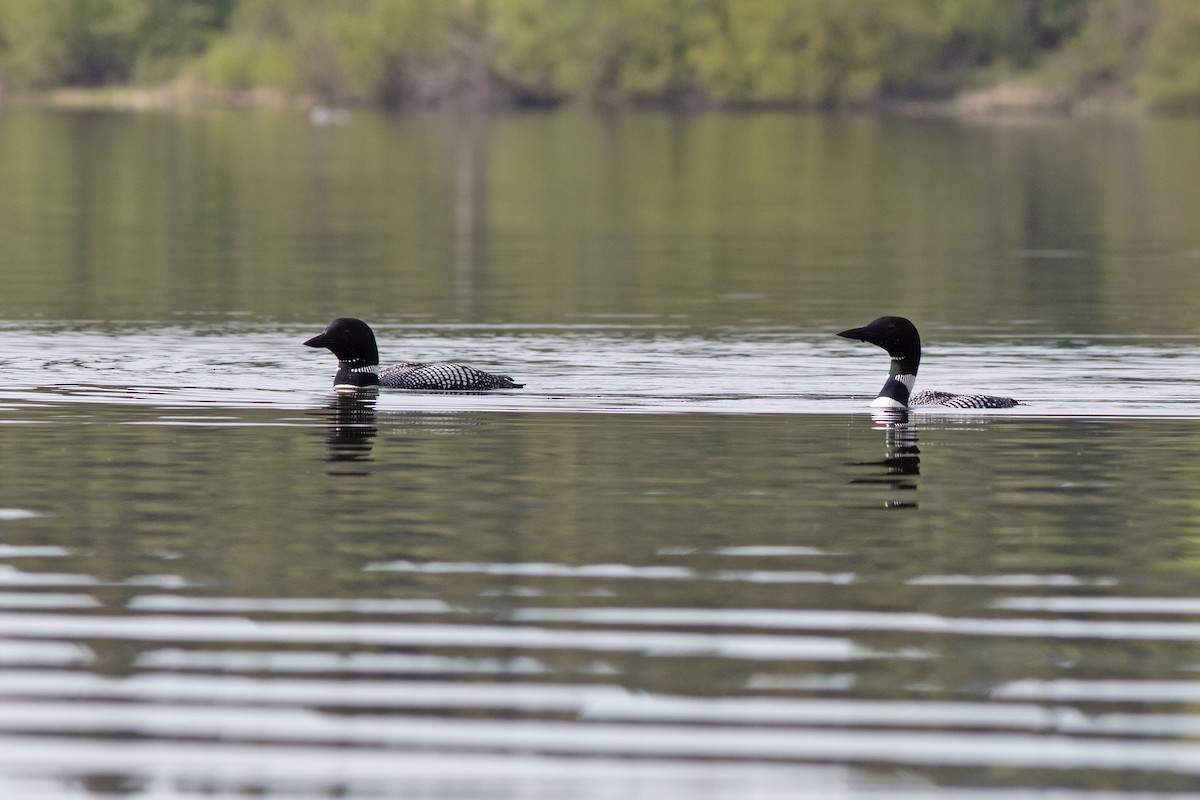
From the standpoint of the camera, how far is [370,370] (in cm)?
1680

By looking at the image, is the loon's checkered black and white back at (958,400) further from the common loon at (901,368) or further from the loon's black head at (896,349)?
the loon's black head at (896,349)

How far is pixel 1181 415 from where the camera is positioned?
15.8 m

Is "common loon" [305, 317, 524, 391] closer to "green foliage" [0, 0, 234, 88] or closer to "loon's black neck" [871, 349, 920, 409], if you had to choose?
"loon's black neck" [871, 349, 920, 409]

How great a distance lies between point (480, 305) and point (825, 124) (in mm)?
78730

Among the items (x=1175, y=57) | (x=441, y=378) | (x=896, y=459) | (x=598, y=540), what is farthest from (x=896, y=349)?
(x=1175, y=57)

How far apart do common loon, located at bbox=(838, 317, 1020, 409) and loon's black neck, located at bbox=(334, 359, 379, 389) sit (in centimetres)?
324

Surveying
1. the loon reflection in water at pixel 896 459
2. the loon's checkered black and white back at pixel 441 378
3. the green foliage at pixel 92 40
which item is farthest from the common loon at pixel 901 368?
the green foliage at pixel 92 40

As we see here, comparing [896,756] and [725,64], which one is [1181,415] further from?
[725,64]

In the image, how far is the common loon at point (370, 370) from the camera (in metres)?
16.6

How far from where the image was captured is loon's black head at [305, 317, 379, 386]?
16.6 m

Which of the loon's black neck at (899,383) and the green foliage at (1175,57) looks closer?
the loon's black neck at (899,383)

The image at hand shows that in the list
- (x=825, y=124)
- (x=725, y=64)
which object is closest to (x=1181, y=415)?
(x=825, y=124)

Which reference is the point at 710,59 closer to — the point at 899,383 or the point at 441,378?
the point at 441,378

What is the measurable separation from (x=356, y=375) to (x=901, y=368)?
12.0 ft
